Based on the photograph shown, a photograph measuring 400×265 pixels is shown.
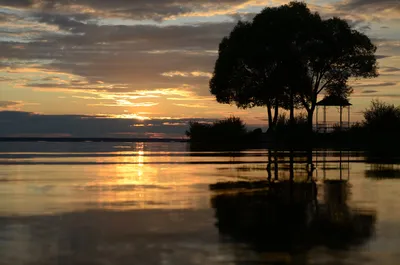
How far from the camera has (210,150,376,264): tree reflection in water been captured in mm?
10117

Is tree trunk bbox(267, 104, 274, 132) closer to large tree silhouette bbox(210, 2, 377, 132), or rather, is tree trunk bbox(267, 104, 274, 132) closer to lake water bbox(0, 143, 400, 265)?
large tree silhouette bbox(210, 2, 377, 132)

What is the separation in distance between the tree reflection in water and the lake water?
21 millimetres

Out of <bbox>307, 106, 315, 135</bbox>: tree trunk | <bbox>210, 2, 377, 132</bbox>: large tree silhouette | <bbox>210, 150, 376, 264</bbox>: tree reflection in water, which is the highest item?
<bbox>210, 2, 377, 132</bbox>: large tree silhouette

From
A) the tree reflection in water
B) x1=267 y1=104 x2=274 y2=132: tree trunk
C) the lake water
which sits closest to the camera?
the lake water

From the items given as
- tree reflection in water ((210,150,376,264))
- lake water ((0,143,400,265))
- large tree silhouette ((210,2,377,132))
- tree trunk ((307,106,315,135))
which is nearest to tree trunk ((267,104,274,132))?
large tree silhouette ((210,2,377,132))

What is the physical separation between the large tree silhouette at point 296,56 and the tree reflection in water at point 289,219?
49258 millimetres

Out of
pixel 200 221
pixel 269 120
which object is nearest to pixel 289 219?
pixel 200 221

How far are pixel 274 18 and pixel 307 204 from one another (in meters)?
56.0

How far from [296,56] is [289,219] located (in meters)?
55.9

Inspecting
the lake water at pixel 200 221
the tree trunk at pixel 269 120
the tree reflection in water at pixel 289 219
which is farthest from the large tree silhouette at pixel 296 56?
the tree reflection in water at pixel 289 219

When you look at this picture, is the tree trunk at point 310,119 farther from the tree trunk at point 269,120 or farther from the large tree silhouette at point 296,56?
the tree trunk at point 269,120

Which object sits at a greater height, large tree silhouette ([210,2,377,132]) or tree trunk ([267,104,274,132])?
large tree silhouette ([210,2,377,132])

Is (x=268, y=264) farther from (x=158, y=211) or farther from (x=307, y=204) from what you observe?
(x=307, y=204)

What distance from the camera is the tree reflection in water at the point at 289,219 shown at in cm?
1012
